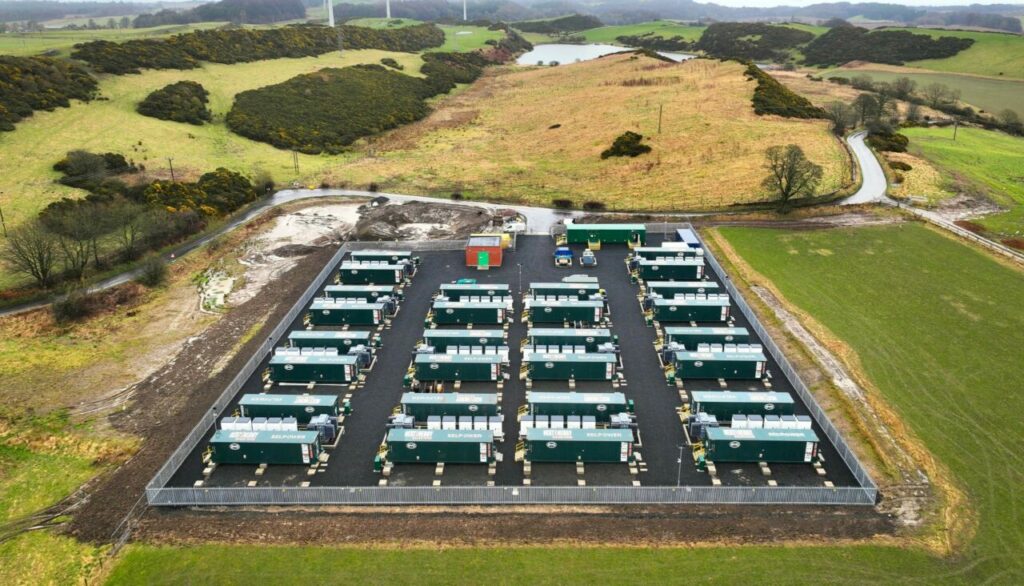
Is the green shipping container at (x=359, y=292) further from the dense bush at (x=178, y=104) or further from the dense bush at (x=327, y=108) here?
the dense bush at (x=178, y=104)

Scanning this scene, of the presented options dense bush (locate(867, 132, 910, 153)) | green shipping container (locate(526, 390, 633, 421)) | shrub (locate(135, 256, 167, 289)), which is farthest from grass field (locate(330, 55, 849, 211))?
green shipping container (locate(526, 390, 633, 421))

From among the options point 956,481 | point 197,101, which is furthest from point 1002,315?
point 197,101

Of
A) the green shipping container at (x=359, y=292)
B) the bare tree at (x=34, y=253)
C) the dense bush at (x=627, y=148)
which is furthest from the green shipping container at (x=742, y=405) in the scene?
the dense bush at (x=627, y=148)

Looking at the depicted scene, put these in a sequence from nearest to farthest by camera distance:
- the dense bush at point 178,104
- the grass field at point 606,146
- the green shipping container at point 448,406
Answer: the green shipping container at point 448,406, the grass field at point 606,146, the dense bush at point 178,104

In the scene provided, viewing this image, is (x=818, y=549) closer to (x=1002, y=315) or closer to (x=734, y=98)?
(x=1002, y=315)

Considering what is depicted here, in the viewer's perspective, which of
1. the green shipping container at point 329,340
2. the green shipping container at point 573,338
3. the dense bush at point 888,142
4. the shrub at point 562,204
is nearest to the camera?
the green shipping container at point 573,338

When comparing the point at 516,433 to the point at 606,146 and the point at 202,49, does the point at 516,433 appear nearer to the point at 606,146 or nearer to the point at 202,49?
the point at 606,146

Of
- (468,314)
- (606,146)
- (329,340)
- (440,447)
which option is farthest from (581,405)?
(606,146)
